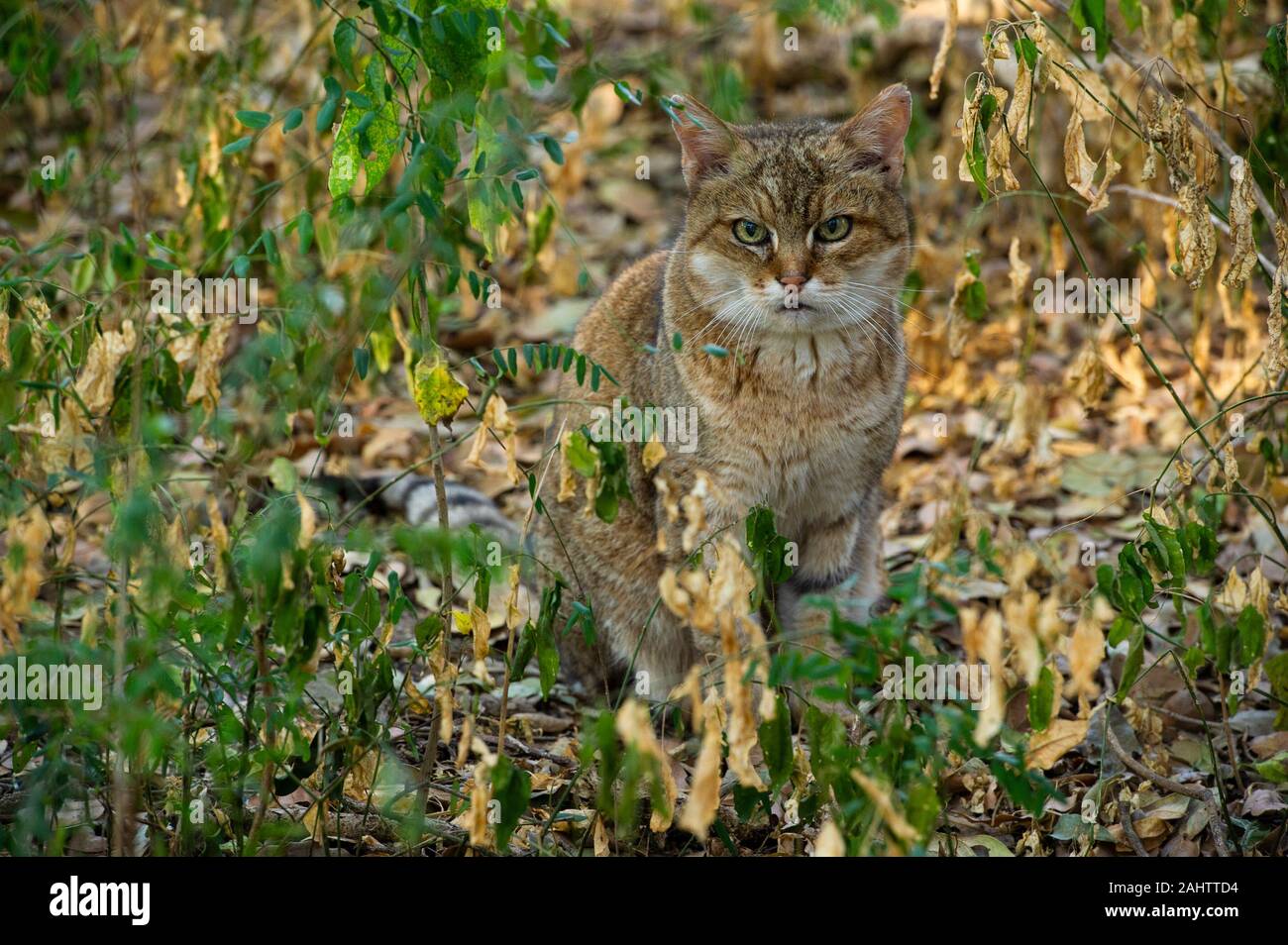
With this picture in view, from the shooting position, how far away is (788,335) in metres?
4.24

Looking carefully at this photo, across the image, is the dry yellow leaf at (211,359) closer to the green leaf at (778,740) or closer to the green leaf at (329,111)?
A: the green leaf at (329,111)

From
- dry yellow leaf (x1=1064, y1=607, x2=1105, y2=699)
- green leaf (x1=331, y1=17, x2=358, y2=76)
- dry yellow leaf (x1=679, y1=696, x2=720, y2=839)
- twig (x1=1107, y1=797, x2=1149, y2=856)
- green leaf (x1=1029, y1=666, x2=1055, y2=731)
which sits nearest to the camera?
dry yellow leaf (x1=679, y1=696, x2=720, y2=839)

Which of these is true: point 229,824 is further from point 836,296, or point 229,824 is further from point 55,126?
point 55,126

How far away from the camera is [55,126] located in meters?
7.43

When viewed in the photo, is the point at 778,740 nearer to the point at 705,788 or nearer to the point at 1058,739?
the point at 705,788

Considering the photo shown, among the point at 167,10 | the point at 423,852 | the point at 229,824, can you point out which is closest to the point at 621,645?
the point at 423,852

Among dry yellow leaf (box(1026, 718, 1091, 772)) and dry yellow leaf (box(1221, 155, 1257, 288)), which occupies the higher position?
dry yellow leaf (box(1221, 155, 1257, 288))

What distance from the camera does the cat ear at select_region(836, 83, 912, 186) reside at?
4168 millimetres

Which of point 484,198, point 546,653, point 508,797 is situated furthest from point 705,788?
point 484,198

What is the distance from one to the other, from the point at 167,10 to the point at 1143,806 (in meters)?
4.83

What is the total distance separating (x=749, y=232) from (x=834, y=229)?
261 millimetres

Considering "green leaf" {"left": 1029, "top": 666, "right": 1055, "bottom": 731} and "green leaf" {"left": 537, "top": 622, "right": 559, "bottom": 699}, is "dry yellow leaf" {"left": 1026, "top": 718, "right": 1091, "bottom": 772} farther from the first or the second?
"green leaf" {"left": 537, "top": 622, "right": 559, "bottom": 699}

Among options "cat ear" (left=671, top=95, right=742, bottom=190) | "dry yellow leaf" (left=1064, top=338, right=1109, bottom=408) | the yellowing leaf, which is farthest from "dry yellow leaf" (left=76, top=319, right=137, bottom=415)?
"dry yellow leaf" (left=1064, top=338, right=1109, bottom=408)

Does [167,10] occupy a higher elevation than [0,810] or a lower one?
higher
